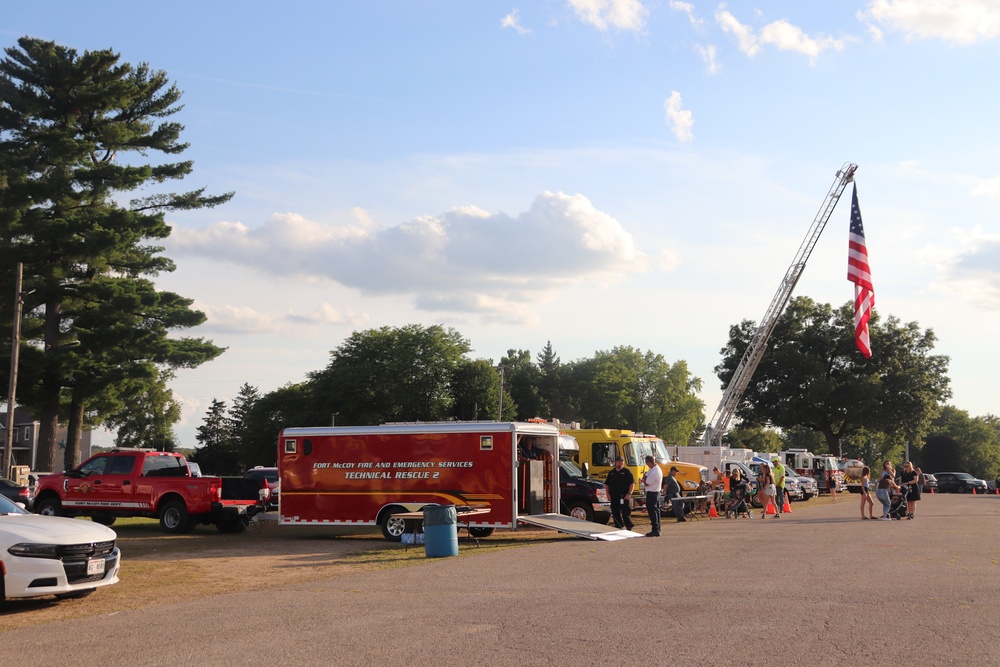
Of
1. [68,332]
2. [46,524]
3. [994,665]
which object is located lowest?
[994,665]

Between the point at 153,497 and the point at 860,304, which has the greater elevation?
the point at 860,304

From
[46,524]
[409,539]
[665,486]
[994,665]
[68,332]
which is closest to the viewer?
[994,665]

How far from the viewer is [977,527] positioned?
2405cm

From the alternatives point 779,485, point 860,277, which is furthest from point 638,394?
point 779,485

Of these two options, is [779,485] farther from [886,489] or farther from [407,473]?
[407,473]

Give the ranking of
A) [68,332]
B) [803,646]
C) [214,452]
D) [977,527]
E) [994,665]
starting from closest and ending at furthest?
[994,665] → [803,646] → [977,527] → [68,332] → [214,452]

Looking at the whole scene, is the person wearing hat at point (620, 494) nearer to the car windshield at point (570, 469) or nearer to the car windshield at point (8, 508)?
the car windshield at point (570, 469)

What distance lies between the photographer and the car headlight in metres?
11.5

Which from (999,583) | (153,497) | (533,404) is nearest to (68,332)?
(153,497)

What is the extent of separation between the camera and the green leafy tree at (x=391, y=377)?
8038 cm

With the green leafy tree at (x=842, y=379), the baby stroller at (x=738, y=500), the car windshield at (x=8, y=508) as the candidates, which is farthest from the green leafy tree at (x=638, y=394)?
the car windshield at (x=8, y=508)

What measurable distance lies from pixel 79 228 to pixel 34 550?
30.0m

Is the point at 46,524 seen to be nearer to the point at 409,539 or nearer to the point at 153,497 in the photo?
the point at 409,539

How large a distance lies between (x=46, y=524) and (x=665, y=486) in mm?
18319
